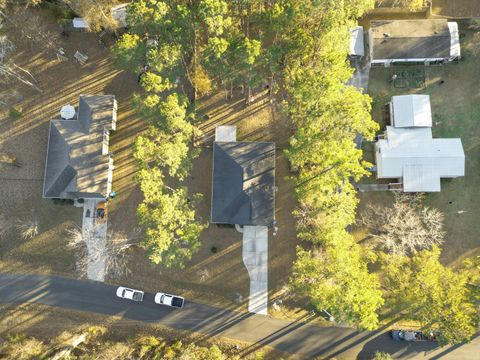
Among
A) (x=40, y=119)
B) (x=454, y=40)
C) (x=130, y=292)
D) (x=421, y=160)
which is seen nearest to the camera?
(x=421, y=160)

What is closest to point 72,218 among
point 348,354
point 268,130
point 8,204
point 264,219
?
point 8,204

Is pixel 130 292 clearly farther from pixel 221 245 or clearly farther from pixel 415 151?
pixel 415 151

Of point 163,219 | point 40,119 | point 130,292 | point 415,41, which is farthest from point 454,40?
point 40,119

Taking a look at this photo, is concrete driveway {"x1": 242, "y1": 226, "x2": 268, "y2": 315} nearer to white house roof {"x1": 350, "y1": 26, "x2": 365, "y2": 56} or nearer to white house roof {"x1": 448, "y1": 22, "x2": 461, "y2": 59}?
white house roof {"x1": 350, "y1": 26, "x2": 365, "y2": 56}

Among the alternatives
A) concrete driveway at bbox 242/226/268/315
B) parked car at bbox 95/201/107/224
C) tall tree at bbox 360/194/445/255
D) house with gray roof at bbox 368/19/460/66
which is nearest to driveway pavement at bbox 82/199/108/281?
parked car at bbox 95/201/107/224

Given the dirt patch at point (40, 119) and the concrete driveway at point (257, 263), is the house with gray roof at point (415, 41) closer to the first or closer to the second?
the concrete driveway at point (257, 263)
